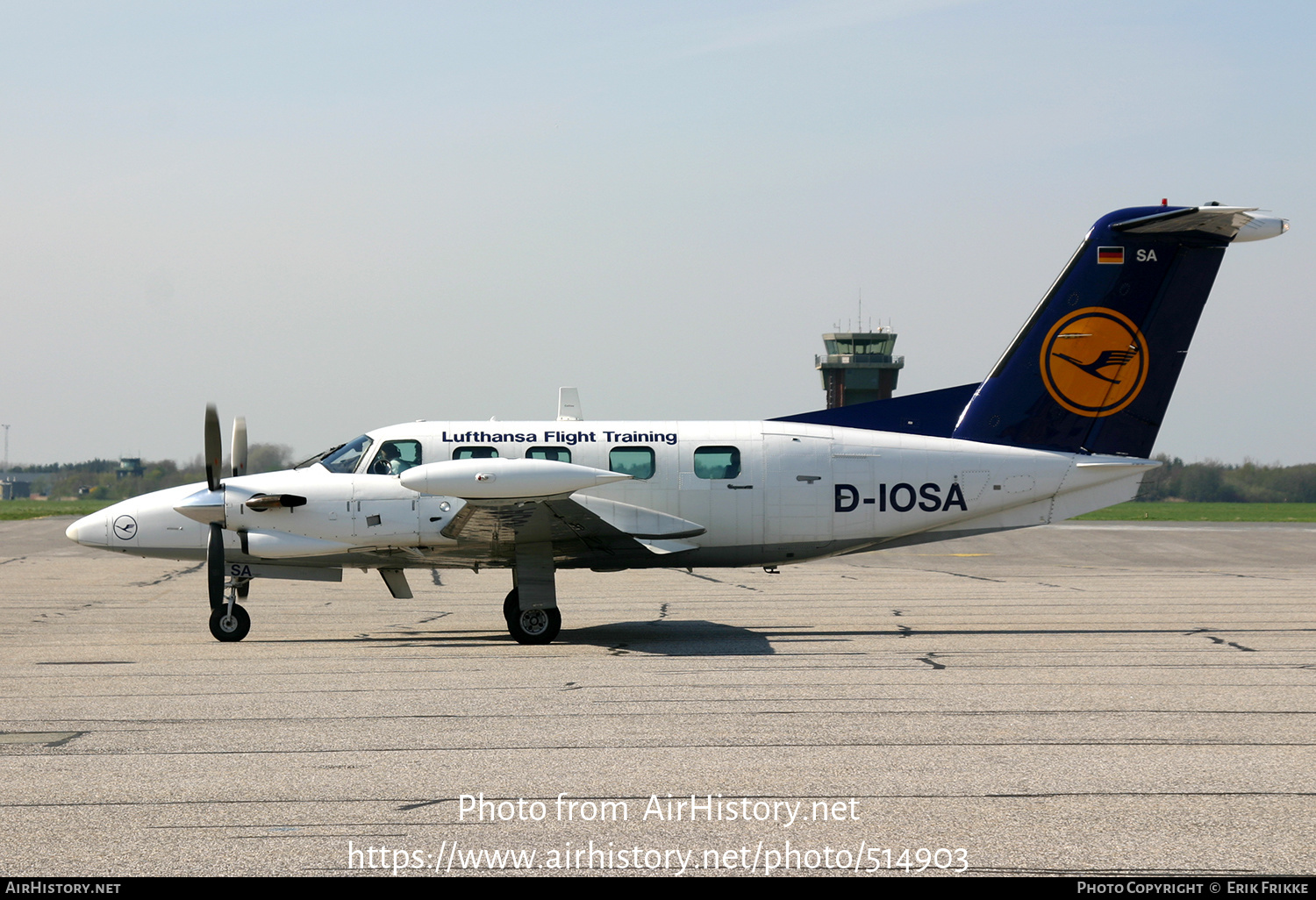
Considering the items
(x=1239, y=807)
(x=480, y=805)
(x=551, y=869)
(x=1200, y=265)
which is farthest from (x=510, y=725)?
(x=1200, y=265)

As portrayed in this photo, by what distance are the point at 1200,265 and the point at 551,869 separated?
46.6ft

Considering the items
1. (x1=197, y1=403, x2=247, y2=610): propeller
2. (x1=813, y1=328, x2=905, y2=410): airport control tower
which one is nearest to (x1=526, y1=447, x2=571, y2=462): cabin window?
(x1=197, y1=403, x2=247, y2=610): propeller

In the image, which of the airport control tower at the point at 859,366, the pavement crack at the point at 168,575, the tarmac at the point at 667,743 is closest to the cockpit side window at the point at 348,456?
the tarmac at the point at 667,743

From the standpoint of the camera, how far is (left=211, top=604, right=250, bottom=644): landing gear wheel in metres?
15.1

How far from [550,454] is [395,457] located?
6.98 feet

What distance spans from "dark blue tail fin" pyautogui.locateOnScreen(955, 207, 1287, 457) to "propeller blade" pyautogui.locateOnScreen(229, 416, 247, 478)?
10738 mm

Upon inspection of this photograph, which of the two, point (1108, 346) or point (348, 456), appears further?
point (1108, 346)

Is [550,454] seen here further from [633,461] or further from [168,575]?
[168,575]

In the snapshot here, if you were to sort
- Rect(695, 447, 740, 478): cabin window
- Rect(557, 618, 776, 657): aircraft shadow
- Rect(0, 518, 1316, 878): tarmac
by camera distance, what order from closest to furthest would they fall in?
Rect(0, 518, 1316, 878): tarmac < Rect(557, 618, 776, 657): aircraft shadow < Rect(695, 447, 740, 478): cabin window

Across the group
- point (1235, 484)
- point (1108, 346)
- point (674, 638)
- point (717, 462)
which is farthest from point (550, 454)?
point (1235, 484)

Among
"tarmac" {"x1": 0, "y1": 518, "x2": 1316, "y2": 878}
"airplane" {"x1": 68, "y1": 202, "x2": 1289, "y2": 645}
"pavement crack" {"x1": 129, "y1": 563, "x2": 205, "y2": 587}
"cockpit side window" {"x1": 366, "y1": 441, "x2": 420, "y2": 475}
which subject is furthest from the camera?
"pavement crack" {"x1": 129, "y1": 563, "x2": 205, "y2": 587}

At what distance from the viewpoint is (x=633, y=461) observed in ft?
52.5

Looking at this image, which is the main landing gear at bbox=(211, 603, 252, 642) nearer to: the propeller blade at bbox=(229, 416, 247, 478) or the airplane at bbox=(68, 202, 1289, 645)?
the airplane at bbox=(68, 202, 1289, 645)

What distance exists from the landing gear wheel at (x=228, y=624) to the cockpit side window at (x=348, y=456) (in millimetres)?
2268
